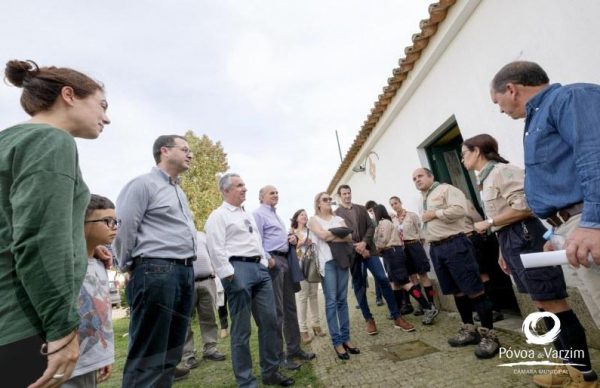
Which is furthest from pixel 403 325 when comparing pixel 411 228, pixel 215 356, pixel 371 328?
pixel 215 356

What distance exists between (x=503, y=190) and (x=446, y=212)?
885mm

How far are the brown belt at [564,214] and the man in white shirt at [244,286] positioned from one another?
2.57 metres

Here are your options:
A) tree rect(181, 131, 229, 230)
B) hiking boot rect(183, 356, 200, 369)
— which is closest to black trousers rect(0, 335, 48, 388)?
hiking boot rect(183, 356, 200, 369)

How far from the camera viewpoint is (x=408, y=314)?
5797mm

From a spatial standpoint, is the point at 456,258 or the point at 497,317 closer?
the point at 456,258

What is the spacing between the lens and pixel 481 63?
3.91 m

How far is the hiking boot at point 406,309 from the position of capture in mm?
5861

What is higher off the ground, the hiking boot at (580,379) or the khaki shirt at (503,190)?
the khaki shirt at (503,190)

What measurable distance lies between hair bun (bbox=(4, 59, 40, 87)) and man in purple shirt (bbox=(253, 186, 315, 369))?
10.0 ft

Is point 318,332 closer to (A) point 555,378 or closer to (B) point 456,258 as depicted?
(B) point 456,258

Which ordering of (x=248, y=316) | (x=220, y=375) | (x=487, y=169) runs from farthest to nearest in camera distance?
(x=220, y=375)
(x=248, y=316)
(x=487, y=169)

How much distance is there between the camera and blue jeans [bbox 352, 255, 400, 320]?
15.9ft

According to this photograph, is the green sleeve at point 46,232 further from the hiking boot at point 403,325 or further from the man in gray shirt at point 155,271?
the hiking boot at point 403,325

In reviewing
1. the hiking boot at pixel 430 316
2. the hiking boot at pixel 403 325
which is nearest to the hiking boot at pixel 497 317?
the hiking boot at pixel 430 316
